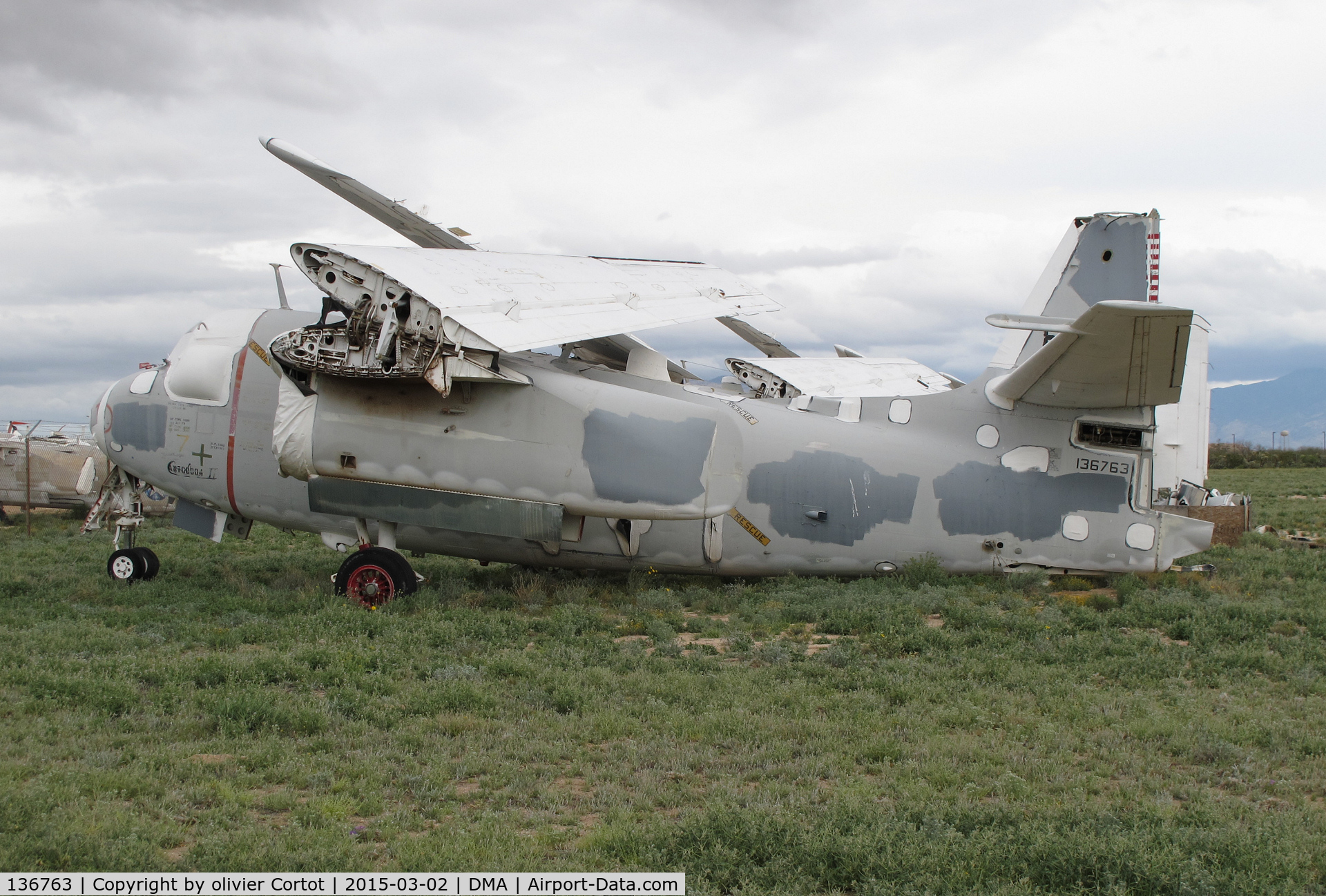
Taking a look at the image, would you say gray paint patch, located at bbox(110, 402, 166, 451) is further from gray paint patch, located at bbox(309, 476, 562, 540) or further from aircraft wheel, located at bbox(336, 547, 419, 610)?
aircraft wheel, located at bbox(336, 547, 419, 610)

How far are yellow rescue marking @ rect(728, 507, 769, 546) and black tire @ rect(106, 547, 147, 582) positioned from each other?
8.60 meters

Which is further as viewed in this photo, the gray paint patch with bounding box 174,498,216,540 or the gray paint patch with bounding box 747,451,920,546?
the gray paint patch with bounding box 174,498,216,540

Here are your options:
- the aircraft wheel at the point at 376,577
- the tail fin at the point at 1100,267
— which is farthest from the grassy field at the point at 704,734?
the tail fin at the point at 1100,267

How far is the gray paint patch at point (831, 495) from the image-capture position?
12656mm

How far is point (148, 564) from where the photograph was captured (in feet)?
45.6

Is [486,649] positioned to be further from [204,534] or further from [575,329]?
[204,534]

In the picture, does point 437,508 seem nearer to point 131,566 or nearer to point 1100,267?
point 131,566

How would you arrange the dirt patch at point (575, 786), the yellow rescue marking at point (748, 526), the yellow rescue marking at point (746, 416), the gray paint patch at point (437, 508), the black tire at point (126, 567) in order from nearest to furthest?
the dirt patch at point (575, 786) < the gray paint patch at point (437, 508) < the yellow rescue marking at point (748, 526) < the yellow rescue marking at point (746, 416) < the black tire at point (126, 567)

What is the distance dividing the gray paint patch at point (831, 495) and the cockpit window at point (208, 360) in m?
7.56

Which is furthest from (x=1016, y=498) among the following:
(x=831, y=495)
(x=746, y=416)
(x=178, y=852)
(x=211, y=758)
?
(x=178, y=852)

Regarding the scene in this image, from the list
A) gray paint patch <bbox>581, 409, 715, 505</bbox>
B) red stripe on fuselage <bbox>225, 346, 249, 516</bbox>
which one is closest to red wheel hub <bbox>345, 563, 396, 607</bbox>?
red stripe on fuselage <bbox>225, 346, 249, 516</bbox>

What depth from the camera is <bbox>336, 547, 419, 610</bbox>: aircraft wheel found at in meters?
12.1

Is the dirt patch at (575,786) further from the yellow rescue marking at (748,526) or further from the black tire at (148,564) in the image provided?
the black tire at (148,564)

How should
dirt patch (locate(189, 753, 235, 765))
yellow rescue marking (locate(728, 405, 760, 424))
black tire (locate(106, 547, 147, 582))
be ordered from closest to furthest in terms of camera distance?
dirt patch (locate(189, 753, 235, 765)) → yellow rescue marking (locate(728, 405, 760, 424)) → black tire (locate(106, 547, 147, 582))
